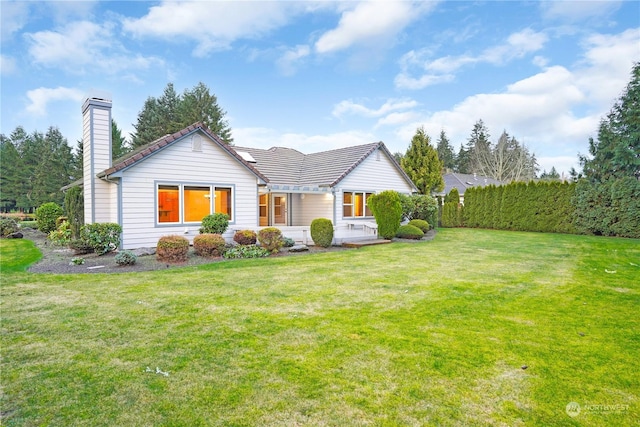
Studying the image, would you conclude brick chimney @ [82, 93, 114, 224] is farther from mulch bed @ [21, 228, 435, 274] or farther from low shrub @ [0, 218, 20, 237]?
low shrub @ [0, 218, 20, 237]

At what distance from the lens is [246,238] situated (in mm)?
12141

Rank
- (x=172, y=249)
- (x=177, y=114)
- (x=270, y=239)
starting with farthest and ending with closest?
(x=177, y=114) < (x=270, y=239) < (x=172, y=249)

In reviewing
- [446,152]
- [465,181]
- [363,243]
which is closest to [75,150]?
[363,243]

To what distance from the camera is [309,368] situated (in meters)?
3.25

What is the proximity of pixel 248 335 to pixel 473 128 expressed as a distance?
2460 inches

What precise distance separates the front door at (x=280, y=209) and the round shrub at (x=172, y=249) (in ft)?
28.4

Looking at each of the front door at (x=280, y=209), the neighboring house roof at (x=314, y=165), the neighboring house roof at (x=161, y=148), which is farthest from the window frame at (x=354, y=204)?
the neighboring house roof at (x=161, y=148)

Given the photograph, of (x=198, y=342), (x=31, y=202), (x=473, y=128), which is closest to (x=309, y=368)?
(x=198, y=342)

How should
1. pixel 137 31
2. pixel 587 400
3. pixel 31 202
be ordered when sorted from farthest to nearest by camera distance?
pixel 31 202
pixel 137 31
pixel 587 400

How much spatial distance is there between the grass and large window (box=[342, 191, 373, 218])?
34.9 feet

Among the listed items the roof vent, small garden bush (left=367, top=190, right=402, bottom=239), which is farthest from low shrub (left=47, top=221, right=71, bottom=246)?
small garden bush (left=367, top=190, right=402, bottom=239)

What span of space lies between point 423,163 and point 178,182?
16528 mm

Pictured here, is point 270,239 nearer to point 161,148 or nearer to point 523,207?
point 161,148

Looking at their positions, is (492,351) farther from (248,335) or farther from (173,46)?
(173,46)
